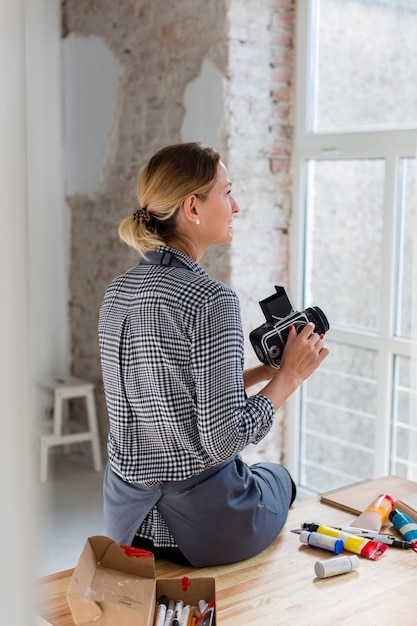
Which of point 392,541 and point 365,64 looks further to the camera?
point 365,64

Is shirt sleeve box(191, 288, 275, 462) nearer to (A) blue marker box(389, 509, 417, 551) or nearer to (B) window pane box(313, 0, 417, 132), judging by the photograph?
(A) blue marker box(389, 509, 417, 551)

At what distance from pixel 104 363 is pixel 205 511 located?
0.40m

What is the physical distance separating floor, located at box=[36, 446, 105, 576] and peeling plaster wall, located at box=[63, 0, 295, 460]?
0.86 meters

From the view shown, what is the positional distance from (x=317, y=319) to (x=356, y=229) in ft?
4.68

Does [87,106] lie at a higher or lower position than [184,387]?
higher

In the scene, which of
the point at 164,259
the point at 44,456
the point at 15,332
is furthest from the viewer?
the point at 44,456

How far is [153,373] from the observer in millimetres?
1653

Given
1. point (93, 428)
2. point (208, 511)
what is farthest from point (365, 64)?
point (93, 428)

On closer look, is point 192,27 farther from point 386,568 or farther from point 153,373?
point 386,568

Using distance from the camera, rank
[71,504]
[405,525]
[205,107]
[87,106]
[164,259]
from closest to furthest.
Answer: [164,259], [405,525], [205,107], [71,504], [87,106]

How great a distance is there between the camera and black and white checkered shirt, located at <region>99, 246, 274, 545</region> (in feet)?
5.27

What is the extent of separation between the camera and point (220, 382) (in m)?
1.60

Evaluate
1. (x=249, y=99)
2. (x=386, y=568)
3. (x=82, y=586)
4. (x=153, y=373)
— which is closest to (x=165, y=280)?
(x=153, y=373)

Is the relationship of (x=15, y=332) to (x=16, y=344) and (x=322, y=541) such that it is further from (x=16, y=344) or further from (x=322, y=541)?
(x=322, y=541)
